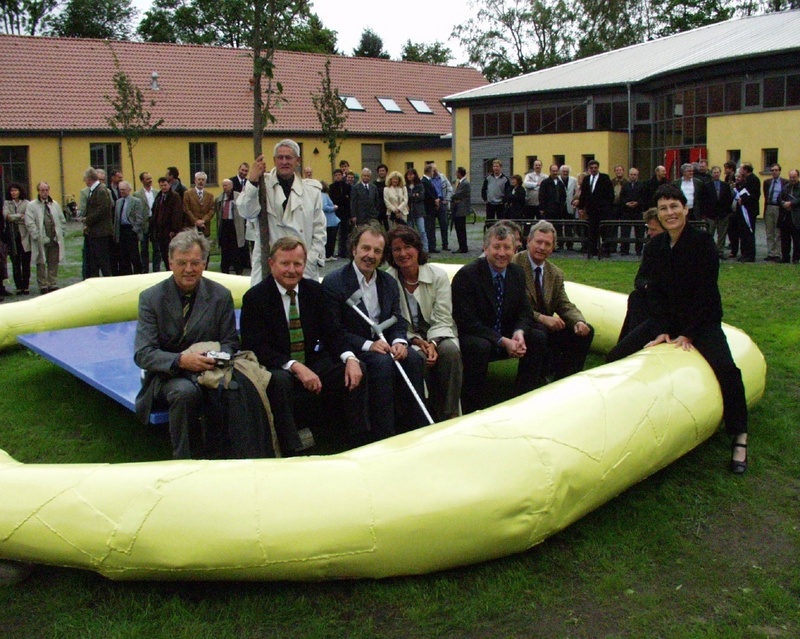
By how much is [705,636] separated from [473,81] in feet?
148

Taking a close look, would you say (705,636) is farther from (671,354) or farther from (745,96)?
(745,96)

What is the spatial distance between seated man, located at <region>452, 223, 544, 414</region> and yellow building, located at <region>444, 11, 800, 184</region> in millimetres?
19688

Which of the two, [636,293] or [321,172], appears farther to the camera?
[321,172]

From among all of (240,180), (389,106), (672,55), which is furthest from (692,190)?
(389,106)

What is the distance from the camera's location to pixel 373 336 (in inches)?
232

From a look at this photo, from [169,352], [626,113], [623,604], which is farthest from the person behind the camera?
[626,113]

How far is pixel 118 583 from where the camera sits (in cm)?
413

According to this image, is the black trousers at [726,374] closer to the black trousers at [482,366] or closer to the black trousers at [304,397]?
the black trousers at [482,366]

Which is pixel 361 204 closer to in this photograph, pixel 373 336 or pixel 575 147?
pixel 373 336

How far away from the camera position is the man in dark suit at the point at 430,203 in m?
18.5

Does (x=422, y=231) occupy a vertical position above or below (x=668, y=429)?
above

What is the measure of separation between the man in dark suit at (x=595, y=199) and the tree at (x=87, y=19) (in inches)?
1745

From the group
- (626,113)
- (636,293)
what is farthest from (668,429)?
(626,113)

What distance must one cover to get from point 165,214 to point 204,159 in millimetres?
22665
